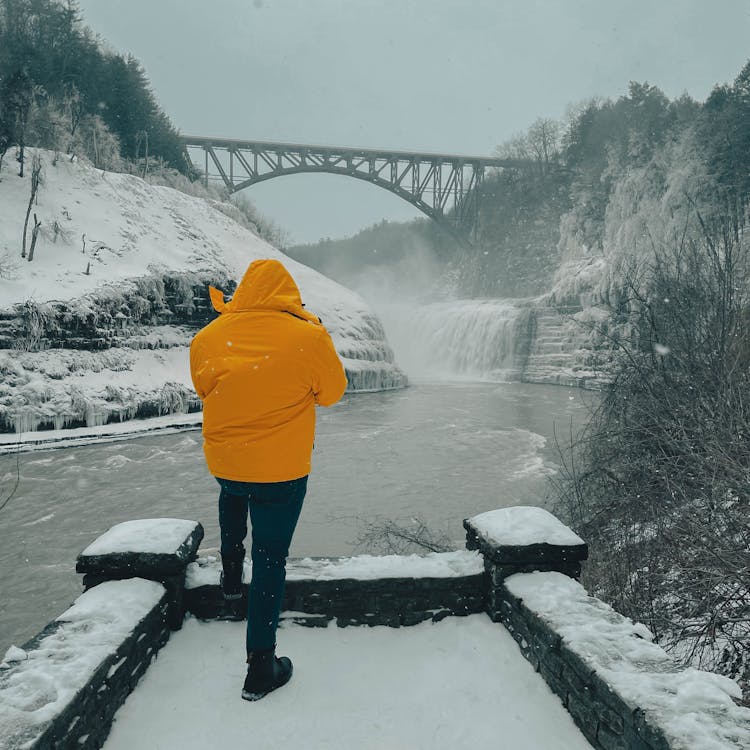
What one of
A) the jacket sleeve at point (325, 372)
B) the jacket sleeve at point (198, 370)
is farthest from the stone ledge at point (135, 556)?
the jacket sleeve at point (325, 372)

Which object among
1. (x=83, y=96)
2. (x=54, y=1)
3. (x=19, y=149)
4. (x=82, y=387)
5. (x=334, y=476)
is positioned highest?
(x=54, y=1)

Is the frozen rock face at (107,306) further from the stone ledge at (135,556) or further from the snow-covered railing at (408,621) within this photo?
the snow-covered railing at (408,621)

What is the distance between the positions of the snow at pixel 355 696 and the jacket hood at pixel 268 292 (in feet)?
5.42

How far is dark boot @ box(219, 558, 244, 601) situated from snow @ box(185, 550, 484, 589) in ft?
0.33

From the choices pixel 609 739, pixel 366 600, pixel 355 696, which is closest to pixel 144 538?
pixel 366 600

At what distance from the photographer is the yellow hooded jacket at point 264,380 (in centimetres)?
219

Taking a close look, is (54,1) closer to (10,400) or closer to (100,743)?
(10,400)

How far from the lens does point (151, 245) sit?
21875 millimetres

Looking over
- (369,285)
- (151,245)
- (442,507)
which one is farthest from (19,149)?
(369,285)

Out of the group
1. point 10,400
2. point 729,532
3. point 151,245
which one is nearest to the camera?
point 729,532

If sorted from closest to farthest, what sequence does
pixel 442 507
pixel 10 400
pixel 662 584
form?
pixel 662 584 → pixel 442 507 → pixel 10 400

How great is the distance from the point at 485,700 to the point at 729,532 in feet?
7.23

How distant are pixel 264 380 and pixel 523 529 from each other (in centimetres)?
178

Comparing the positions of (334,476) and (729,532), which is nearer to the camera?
(729,532)
